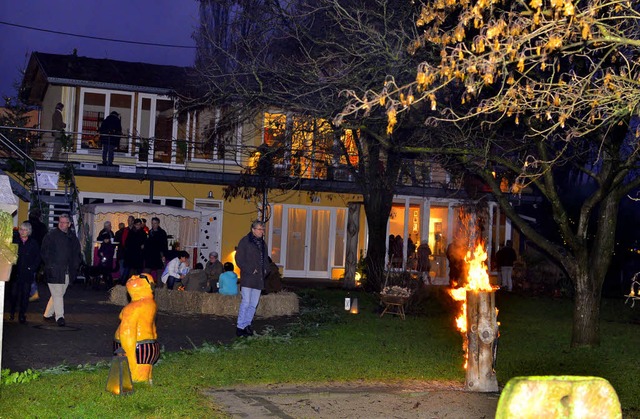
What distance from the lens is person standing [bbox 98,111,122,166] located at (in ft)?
95.7

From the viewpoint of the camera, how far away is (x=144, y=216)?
26.6 meters

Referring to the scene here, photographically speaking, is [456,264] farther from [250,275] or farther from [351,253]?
[250,275]

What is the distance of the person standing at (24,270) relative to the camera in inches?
573

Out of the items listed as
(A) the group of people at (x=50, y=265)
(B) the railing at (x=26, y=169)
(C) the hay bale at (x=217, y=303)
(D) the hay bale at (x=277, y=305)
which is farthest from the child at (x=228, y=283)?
(B) the railing at (x=26, y=169)

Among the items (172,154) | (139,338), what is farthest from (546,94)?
(172,154)

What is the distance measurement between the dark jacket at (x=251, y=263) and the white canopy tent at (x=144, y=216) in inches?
474

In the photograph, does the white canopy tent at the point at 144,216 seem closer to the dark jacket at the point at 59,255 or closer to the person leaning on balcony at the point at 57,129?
the person leaning on balcony at the point at 57,129

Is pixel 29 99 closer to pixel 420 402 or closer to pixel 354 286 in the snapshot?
pixel 354 286

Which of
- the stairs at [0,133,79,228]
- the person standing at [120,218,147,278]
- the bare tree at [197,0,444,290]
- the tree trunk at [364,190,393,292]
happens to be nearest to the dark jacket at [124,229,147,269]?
the person standing at [120,218,147,278]

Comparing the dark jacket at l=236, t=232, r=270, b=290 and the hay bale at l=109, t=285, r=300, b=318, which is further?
→ the hay bale at l=109, t=285, r=300, b=318

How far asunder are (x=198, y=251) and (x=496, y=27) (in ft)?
75.3

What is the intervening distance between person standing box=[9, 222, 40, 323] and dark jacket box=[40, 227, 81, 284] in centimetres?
36

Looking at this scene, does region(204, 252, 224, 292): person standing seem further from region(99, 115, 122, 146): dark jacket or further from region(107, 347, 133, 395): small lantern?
region(107, 347, 133, 395): small lantern

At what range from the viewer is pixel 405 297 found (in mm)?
18172
